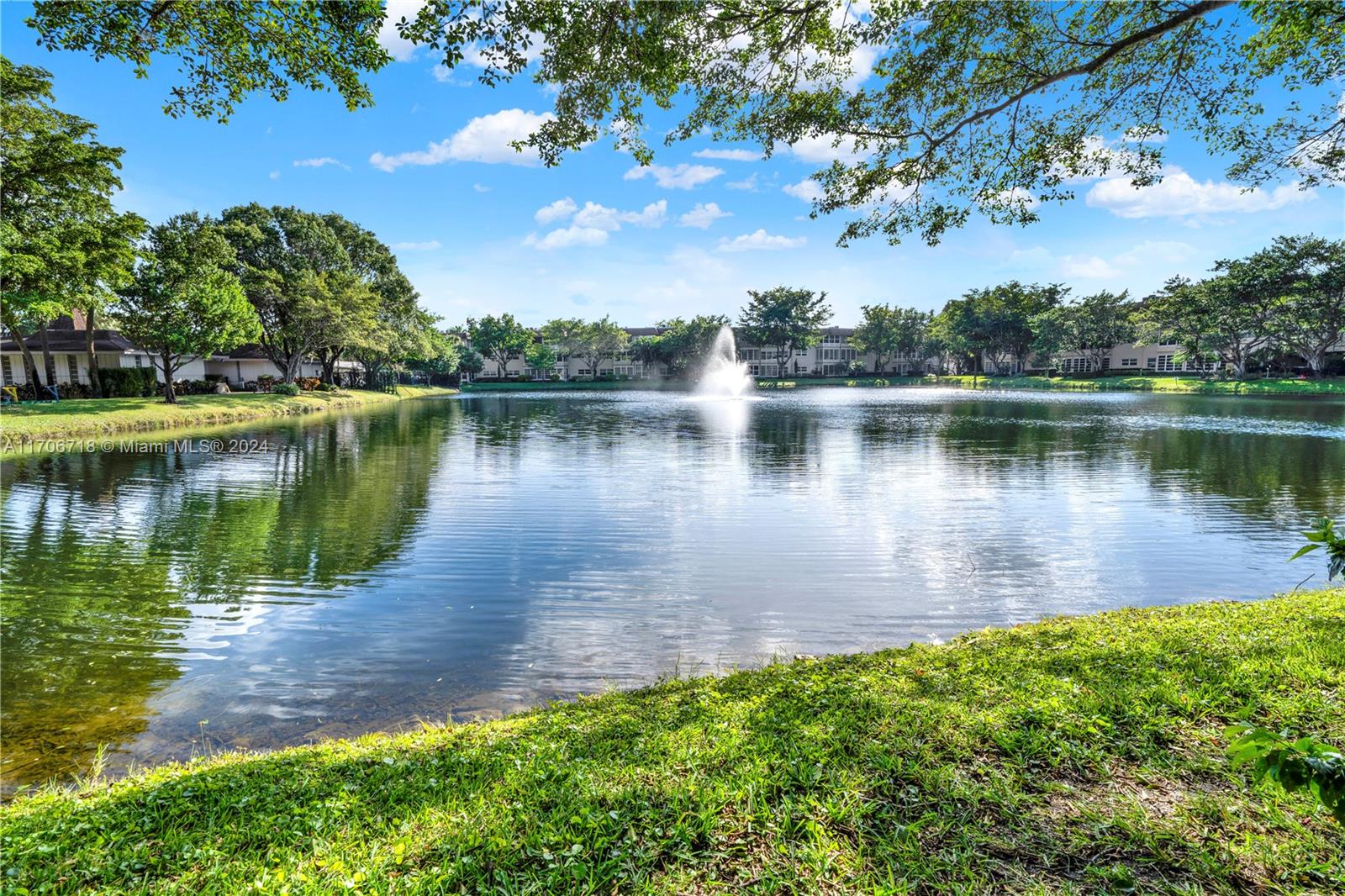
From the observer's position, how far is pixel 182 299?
Answer: 29.7 m

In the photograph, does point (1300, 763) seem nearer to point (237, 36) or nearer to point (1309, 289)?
point (237, 36)

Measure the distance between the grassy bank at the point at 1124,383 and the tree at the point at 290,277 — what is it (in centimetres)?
5148

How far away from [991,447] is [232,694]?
21.9m

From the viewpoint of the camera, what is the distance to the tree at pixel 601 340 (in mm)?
88125

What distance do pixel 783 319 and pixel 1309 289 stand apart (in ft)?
180

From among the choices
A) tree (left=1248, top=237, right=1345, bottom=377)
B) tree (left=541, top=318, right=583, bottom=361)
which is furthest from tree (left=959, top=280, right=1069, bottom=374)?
tree (left=541, top=318, right=583, bottom=361)

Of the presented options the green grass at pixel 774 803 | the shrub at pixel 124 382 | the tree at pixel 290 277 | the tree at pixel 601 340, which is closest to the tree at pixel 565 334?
the tree at pixel 601 340

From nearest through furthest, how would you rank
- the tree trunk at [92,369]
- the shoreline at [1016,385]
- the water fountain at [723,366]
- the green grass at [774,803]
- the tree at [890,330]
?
the green grass at [774,803], the tree trunk at [92,369], the shoreline at [1016,385], the water fountain at [723,366], the tree at [890,330]

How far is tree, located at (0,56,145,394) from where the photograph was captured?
2002 cm

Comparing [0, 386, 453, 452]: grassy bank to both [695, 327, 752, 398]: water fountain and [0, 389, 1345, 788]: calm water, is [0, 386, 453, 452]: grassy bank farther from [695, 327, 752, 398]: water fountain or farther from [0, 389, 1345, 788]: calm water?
[695, 327, 752, 398]: water fountain

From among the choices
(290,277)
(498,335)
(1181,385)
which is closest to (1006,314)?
(1181,385)

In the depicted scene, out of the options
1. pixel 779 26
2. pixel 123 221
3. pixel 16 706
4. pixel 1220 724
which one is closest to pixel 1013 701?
pixel 1220 724

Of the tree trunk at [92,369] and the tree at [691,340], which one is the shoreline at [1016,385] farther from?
the tree trunk at [92,369]

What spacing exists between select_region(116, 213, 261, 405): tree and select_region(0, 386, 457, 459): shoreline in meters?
2.97
